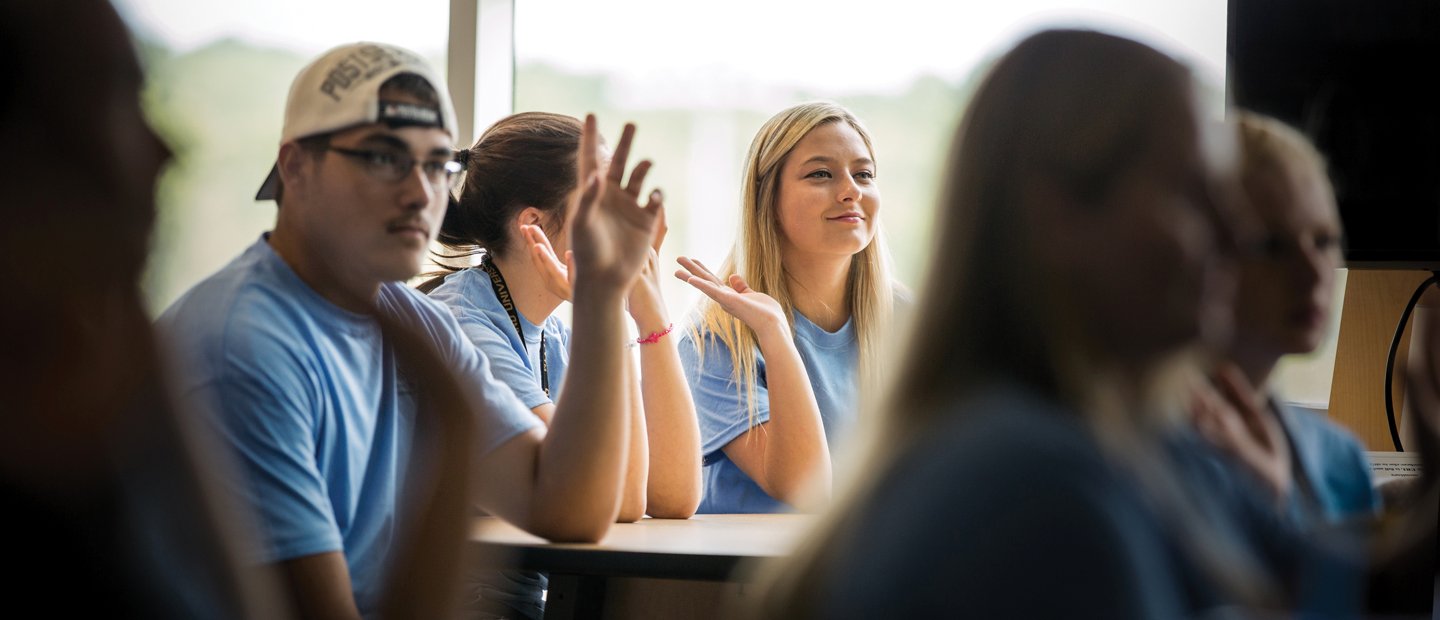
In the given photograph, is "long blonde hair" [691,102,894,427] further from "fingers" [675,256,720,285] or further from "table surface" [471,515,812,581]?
"table surface" [471,515,812,581]

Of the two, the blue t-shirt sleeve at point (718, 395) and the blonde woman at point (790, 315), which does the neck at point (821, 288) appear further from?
the blue t-shirt sleeve at point (718, 395)

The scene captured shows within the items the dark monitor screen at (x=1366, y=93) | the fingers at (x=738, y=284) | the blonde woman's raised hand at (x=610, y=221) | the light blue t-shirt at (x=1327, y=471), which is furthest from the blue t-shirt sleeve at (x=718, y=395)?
the light blue t-shirt at (x=1327, y=471)

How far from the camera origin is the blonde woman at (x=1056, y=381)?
0.62 meters

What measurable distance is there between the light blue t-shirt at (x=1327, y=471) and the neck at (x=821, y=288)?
1.33m

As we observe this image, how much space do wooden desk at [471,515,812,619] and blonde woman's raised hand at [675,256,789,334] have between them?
1.05 ft

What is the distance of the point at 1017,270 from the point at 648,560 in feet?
2.86

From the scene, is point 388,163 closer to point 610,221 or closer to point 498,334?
point 610,221

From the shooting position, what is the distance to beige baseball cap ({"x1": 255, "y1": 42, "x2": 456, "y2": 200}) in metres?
1.12

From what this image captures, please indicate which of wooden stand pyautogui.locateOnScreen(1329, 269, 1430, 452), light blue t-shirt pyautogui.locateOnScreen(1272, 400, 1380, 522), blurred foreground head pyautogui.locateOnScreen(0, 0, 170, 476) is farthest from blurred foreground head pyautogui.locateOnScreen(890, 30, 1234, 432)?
wooden stand pyautogui.locateOnScreen(1329, 269, 1430, 452)

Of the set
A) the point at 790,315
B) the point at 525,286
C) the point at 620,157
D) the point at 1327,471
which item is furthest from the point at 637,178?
the point at 790,315

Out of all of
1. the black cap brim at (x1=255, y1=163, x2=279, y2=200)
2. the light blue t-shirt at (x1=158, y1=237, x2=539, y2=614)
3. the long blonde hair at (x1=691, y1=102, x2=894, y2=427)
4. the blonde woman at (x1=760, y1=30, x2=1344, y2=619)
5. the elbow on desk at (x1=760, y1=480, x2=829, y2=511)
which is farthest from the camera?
the long blonde hair at (x1=691, y1=102, x2=894, y2=427)

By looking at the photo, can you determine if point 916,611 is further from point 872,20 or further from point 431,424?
point 872,20

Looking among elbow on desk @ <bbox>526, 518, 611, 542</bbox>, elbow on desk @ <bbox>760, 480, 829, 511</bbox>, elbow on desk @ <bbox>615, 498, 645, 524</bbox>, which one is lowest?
elbow on desk @ <bbox>760, 480, 829, 511</bbox>

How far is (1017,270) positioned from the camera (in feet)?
2.33
